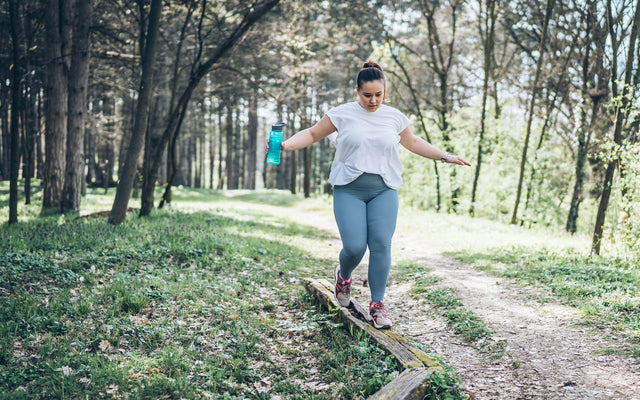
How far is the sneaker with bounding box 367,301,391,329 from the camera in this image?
449 centimetres

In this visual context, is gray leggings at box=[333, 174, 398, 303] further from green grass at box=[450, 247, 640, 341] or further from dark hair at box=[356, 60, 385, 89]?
green grass at box=[450, 247, 640, 341]

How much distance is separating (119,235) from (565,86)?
15917mm

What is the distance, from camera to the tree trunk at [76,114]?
11.7 meters

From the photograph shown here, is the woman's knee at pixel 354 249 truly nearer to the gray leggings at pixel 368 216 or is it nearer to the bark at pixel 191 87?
the gray leggings at pixel 368 216

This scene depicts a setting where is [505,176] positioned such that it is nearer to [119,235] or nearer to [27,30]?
[119,235]

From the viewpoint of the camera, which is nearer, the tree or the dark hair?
the dark hair

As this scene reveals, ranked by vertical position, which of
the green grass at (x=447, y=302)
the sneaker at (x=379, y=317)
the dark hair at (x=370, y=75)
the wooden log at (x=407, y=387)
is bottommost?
the green grass at (x=447, y=302)

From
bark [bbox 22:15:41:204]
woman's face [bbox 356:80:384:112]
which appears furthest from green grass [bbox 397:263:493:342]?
bark [bbox 22:15:41:204]

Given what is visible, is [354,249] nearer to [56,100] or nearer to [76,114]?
[76,114]

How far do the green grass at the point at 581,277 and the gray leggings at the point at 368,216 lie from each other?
2647 mm

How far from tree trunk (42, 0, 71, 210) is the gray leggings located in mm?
11073

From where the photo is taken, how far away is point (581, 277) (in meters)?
6.70

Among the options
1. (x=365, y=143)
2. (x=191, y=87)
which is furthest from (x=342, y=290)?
(x=191, y=87)

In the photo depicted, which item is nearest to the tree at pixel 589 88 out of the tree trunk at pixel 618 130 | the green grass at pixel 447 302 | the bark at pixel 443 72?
the tree trunk at pixel 618 130
